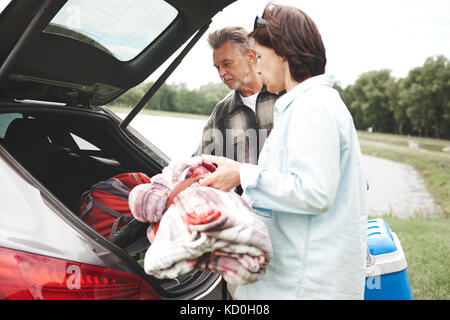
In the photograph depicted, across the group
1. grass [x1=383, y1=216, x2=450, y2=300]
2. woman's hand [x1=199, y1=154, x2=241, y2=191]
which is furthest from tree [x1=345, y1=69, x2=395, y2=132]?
A: woman's hand [x1=199, y1=154, x2=241, y2=191]

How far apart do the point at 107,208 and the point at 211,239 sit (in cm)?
120

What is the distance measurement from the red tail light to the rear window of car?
1032 mm

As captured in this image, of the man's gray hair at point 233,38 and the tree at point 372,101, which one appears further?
the tree at point 372,101

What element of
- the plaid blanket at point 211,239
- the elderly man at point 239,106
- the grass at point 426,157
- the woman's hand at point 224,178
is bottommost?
the grass at point 426,157

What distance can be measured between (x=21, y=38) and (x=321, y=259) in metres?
1.28

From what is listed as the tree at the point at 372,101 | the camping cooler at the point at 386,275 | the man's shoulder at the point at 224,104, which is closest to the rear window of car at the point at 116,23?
the man's shoulder at the point at 224,104

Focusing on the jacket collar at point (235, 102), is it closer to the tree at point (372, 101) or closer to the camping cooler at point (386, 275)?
the camping cooler at point (386, 275)

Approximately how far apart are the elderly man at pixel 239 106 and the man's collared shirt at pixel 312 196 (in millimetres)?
1277

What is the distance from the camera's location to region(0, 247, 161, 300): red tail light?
3.85 ft

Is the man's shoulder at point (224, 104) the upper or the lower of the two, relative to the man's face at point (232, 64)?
lower

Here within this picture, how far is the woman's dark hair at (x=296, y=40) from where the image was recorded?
114 centimetres

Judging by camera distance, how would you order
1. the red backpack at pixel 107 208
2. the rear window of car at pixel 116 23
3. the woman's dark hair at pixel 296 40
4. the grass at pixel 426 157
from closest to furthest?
the woman's dark hair at pixel 296 40, the rear window of car at pixel 116 23, the red backpack at pixel 107 208, the grass at pixel 426 157

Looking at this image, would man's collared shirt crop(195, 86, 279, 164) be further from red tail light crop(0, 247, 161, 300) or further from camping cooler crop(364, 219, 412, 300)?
red tail light crop(0, 247, 161, 300)

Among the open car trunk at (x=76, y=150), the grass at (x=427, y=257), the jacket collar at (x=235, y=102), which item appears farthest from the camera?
the grass at (x=427, y=257)
